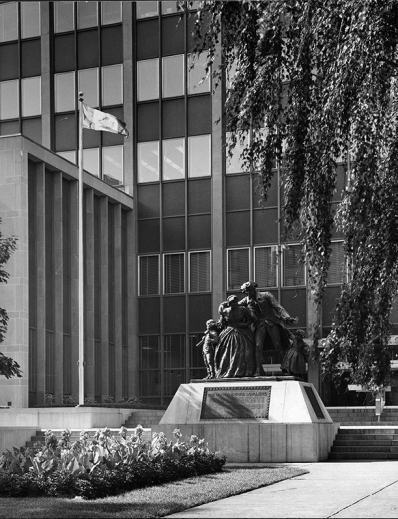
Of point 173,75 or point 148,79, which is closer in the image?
point 173,75

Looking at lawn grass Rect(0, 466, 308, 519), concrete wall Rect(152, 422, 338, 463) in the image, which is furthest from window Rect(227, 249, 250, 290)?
lawn grass Rect(0, 466, 308, 519)

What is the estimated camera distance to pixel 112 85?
49875mm

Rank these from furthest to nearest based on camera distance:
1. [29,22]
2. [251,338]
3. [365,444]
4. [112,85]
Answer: [29,22] → [112,85] → [365,444] → [251,338]

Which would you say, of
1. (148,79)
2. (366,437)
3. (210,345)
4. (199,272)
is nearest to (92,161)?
(148,79)

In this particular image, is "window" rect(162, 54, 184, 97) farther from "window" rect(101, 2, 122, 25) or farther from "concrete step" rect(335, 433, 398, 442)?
"concrete step" rect(335, 433, 398, 442)

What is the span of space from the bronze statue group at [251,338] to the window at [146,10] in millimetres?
28279

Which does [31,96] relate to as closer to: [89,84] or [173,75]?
[89,84]

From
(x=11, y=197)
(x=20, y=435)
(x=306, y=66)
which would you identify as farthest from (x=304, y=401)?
(x=11, y=197)

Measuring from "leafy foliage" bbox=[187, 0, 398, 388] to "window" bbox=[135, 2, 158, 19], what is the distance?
39.7 m

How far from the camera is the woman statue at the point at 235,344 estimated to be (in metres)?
24.4

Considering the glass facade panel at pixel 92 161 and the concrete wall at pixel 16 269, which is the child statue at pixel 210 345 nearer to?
the concrete wall at pixel 16 269

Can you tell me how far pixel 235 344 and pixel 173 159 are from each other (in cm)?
2506

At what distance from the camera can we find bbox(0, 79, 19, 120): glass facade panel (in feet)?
168

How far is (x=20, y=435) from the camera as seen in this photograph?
27.0 metres
